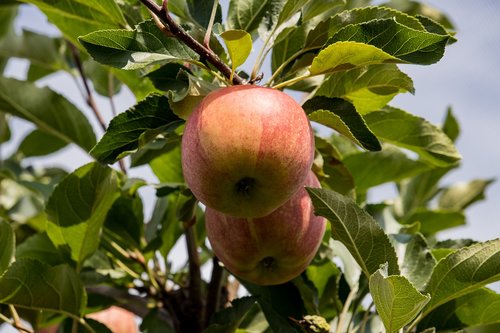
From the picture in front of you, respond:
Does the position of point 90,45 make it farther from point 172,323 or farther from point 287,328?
point 172,323

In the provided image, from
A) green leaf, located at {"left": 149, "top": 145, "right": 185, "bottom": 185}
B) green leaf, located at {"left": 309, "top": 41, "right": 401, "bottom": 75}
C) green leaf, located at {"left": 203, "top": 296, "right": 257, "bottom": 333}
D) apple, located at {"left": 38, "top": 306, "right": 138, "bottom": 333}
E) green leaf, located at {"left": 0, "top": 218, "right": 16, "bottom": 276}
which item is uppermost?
green leaf, located at {"left": 309, "top": 41, "right": 401, "bottom": 75}

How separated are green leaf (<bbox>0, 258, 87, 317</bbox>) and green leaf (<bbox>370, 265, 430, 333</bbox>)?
63 centimetres

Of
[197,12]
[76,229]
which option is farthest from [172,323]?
[197,12]

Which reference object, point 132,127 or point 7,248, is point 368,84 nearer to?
point 132,127

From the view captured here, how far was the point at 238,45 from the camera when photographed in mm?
1156

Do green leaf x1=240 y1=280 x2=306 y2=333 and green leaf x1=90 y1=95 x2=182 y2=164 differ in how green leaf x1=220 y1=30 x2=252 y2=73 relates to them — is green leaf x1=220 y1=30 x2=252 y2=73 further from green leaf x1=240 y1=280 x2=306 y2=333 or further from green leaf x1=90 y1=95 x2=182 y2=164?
green leaf x1=240 y1=280 x2=306 y2=333

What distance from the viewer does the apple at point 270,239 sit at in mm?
Answer: 1195

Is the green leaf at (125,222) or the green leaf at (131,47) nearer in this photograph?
the green leaf at (131,47)

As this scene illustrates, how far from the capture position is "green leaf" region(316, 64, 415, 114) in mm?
1239

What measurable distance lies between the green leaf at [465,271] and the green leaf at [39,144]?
1.43m

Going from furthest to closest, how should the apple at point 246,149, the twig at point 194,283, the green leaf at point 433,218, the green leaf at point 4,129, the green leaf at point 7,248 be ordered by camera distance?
the green leaf at point 4,129
the green leaf at point 433,218
the twig at point 194,283
the green leaf at point 7,248
the apple at point 246,149

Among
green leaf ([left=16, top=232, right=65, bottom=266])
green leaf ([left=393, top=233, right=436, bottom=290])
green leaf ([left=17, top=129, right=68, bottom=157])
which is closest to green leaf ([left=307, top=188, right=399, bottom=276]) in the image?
green leaf ([left=393, top=233, right=436, bottom=290])

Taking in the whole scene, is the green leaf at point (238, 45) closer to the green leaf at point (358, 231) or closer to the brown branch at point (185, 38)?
the brown branch at point (185, 38)

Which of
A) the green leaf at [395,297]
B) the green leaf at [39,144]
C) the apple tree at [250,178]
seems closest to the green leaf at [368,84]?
the apple tree at [250,178]
